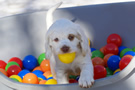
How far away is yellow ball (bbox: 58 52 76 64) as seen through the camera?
62.3 inches

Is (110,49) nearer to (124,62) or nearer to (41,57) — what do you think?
(124,62)

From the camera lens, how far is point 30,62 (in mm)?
2291

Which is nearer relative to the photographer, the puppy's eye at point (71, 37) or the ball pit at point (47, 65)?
the puppy's eye at point (71, 37)

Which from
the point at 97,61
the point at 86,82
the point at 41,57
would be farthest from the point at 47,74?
the point at 86,82

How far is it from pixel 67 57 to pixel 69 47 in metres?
0.10

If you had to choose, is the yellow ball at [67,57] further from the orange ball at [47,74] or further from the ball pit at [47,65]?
the orange ball at [47,74]

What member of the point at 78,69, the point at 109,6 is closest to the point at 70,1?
the point at 109,6

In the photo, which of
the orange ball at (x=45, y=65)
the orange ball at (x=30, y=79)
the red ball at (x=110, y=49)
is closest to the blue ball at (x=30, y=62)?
the orange ball at (x=45, y=65)

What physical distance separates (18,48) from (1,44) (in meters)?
0.15

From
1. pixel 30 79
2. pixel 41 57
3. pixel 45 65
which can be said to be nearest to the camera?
pixel 30 79

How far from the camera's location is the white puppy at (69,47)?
1504 millimetres

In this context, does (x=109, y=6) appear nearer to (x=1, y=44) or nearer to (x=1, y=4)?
(x=1, y=44)

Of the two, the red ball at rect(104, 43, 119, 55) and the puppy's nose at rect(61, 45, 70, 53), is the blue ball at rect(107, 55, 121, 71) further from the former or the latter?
the puppy's nose at rect(61, 45, 70, 53)

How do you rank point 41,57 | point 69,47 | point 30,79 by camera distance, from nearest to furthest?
point 69,47
point 30,79
point 41,57
